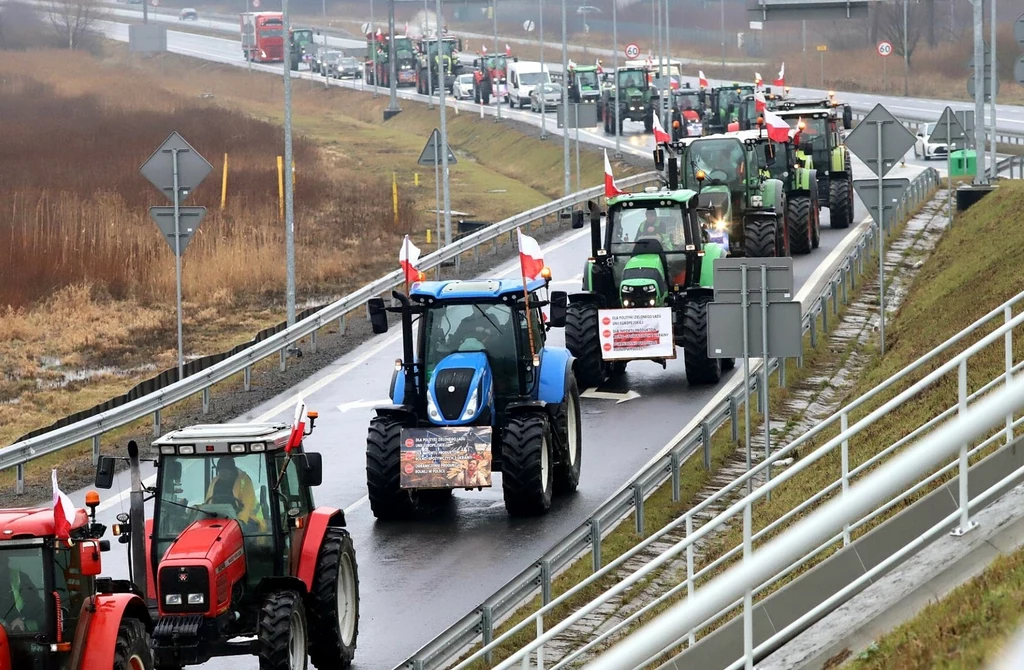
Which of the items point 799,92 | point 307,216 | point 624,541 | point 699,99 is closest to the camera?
point 624,541

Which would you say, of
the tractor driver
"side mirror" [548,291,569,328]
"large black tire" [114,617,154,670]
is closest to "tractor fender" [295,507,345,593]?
the tractor driver

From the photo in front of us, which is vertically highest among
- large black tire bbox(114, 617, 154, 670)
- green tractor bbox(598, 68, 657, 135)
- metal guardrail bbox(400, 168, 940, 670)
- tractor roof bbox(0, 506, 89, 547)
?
green tractor bbox(598, 68, 657, 135)

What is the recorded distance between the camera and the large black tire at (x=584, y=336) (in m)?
23.2

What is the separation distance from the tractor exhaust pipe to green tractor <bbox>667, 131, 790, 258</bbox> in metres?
19.0

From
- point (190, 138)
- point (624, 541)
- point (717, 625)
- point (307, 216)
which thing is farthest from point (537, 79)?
point (717, 625)

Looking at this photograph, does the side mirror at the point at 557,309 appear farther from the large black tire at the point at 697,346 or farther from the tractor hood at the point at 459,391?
the large black tire at the point at 697,346

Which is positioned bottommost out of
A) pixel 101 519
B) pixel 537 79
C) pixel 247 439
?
pixel 101 519

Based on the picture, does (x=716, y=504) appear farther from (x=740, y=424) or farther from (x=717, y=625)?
(x=717, y=625)

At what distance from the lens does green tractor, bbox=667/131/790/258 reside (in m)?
29.8

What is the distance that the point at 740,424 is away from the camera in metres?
21.4

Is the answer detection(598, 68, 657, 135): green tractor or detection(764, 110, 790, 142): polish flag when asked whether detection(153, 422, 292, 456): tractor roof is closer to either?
detection(764, 110, 790, 142): polish flag

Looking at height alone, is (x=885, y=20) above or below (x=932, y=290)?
above

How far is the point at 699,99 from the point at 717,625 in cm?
4724

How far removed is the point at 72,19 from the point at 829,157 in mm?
Answer: 83524
